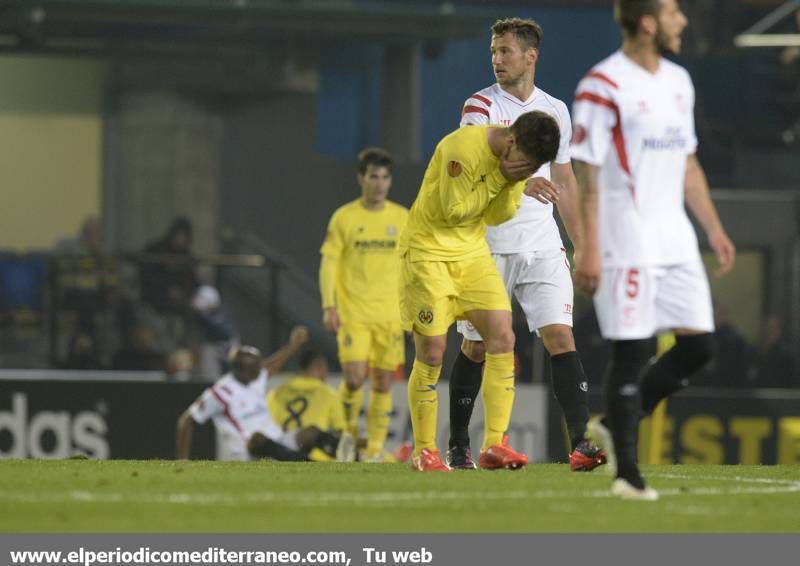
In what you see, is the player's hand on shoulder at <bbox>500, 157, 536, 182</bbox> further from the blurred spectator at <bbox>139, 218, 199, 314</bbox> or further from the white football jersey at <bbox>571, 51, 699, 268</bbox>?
the blurred spectator at <bbox>139, 218, 199, 314</bbox>

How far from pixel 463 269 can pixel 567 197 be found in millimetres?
818

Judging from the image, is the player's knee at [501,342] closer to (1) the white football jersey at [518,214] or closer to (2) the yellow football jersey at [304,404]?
(1) the white football jersey at [518,214]

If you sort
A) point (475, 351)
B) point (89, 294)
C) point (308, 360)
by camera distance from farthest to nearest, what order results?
1. point (89, 294)
2. point (308, 360)
3. point (475, 351)

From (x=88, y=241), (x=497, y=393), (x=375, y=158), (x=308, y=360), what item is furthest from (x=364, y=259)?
(x=88, y=241)

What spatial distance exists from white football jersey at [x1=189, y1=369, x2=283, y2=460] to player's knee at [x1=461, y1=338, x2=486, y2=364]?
6.64 metres

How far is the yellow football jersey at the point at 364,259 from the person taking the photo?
14.6m

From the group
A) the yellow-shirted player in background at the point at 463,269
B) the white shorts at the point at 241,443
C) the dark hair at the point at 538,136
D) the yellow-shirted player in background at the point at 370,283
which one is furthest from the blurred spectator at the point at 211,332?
the dark hair at the point at 538,136

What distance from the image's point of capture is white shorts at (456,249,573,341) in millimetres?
10078

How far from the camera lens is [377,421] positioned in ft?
49.1

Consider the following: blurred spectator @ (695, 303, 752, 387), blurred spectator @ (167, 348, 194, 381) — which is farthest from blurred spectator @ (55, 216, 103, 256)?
blurred spectator @ (695, 303, 752, 387)

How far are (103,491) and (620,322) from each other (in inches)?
91.3

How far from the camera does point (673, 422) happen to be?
18484 millimetres

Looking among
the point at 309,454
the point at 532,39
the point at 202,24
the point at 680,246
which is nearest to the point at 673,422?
the point at 309,454

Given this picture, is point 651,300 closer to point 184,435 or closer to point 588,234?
point 588,234
